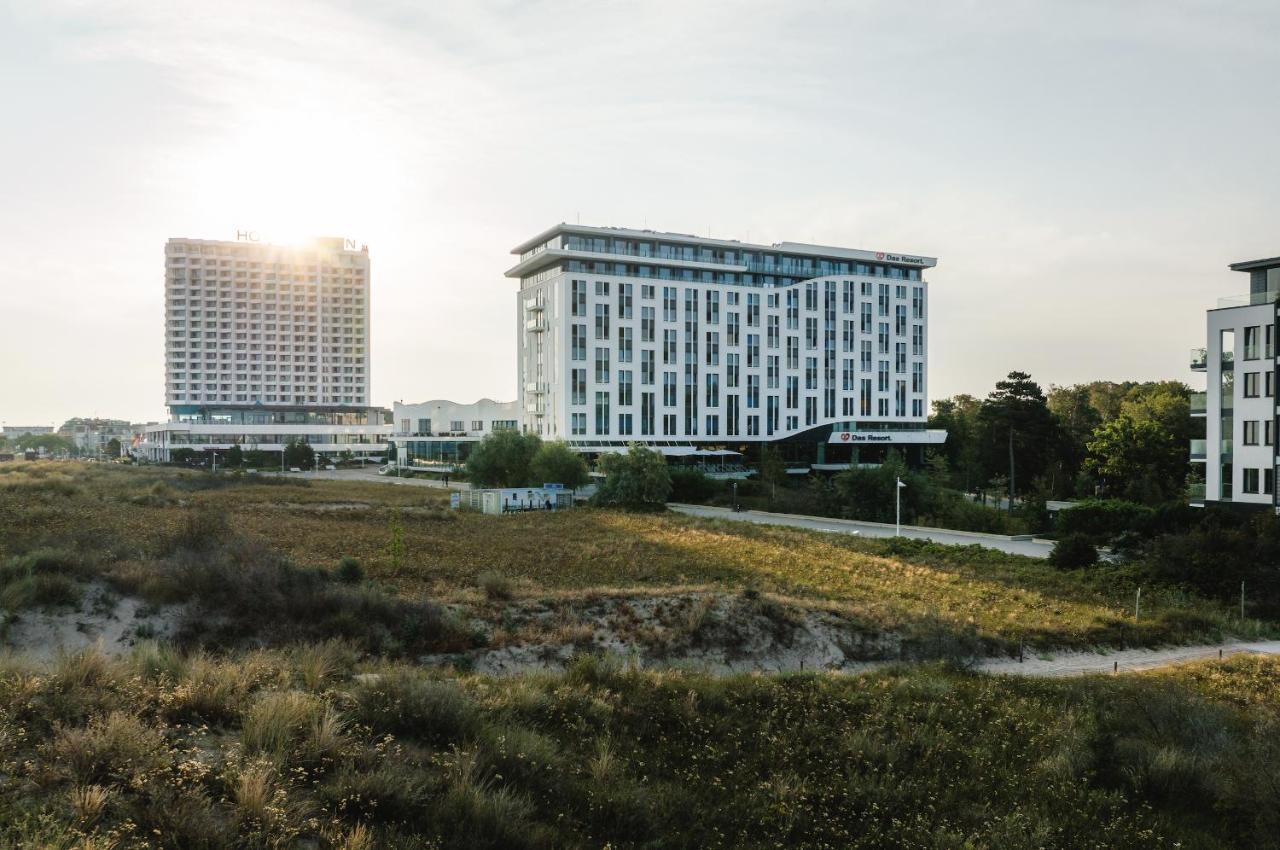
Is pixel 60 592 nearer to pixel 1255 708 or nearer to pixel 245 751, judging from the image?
pixel 245 751

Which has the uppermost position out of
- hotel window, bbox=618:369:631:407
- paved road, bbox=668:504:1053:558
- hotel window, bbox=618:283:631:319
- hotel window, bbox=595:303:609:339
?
hotel window, bbox=618:283:631:319

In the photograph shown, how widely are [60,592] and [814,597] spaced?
21141 millimetres

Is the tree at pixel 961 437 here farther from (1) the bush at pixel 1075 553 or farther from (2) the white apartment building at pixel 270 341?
(2) the white apartment building at pixel 270 341

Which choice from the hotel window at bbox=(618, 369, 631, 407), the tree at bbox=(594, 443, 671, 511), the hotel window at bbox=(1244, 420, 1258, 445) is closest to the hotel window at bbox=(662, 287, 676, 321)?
the hotel window at bbox=(618, 369, 631, 407)

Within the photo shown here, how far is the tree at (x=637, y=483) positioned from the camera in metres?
61.0

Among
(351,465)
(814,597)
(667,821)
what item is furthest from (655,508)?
(351,465)

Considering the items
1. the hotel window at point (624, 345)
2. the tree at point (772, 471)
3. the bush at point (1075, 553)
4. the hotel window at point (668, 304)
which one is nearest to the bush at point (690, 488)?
the tree at point (772, 471)

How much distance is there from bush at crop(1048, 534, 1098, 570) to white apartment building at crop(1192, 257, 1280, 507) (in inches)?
666

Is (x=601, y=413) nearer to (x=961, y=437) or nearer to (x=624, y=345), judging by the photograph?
(x=624, y=345)

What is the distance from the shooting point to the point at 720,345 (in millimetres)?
91812

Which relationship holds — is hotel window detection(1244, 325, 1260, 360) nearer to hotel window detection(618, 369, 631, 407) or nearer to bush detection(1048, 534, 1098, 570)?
bush detection(1048, 534, 1098, 570)

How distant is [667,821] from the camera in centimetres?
950

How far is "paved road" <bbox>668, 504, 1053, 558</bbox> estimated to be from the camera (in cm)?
4394

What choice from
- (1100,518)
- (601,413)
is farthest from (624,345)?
(1100,518)
